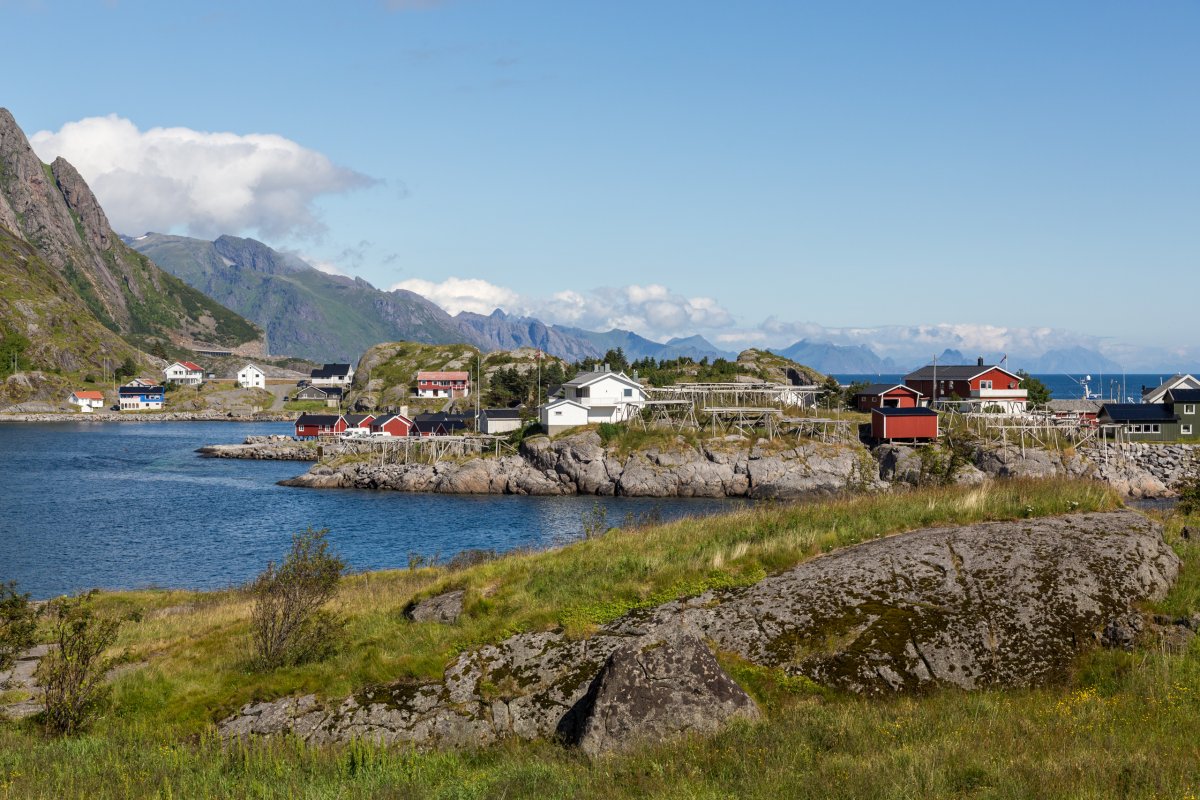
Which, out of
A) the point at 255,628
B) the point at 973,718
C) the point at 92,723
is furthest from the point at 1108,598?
the point at 92,723

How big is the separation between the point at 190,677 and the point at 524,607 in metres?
A: 6.85

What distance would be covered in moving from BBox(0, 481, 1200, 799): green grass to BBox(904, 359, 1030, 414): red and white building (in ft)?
297

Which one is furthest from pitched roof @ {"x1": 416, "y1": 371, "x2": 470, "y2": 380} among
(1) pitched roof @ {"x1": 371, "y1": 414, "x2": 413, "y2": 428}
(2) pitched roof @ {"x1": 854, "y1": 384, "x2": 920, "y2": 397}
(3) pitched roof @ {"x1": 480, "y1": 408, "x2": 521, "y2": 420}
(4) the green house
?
(4) the green house

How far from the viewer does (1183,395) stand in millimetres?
94000

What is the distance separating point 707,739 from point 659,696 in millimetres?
997

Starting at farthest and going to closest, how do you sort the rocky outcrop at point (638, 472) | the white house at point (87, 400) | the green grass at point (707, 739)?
the white house at point (87, 400)
the rocky outcrop at point (638, 472)
the green grass at point (707, 739)

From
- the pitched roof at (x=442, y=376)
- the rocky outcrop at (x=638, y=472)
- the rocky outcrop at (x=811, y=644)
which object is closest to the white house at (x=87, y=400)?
the pitched roof at (x=442, y=376)

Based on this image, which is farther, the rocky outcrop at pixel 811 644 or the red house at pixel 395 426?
the red house at pixel 395 426

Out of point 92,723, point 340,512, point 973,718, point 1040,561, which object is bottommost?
point 340,512

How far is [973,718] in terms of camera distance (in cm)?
1185

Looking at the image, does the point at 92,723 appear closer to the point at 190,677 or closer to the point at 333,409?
the point at 190,677

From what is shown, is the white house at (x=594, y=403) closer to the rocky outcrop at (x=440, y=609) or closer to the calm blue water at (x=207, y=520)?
the calm blue water at (x=207, y=520)

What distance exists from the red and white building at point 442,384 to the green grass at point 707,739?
138 m

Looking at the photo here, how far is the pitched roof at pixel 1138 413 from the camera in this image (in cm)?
9238
